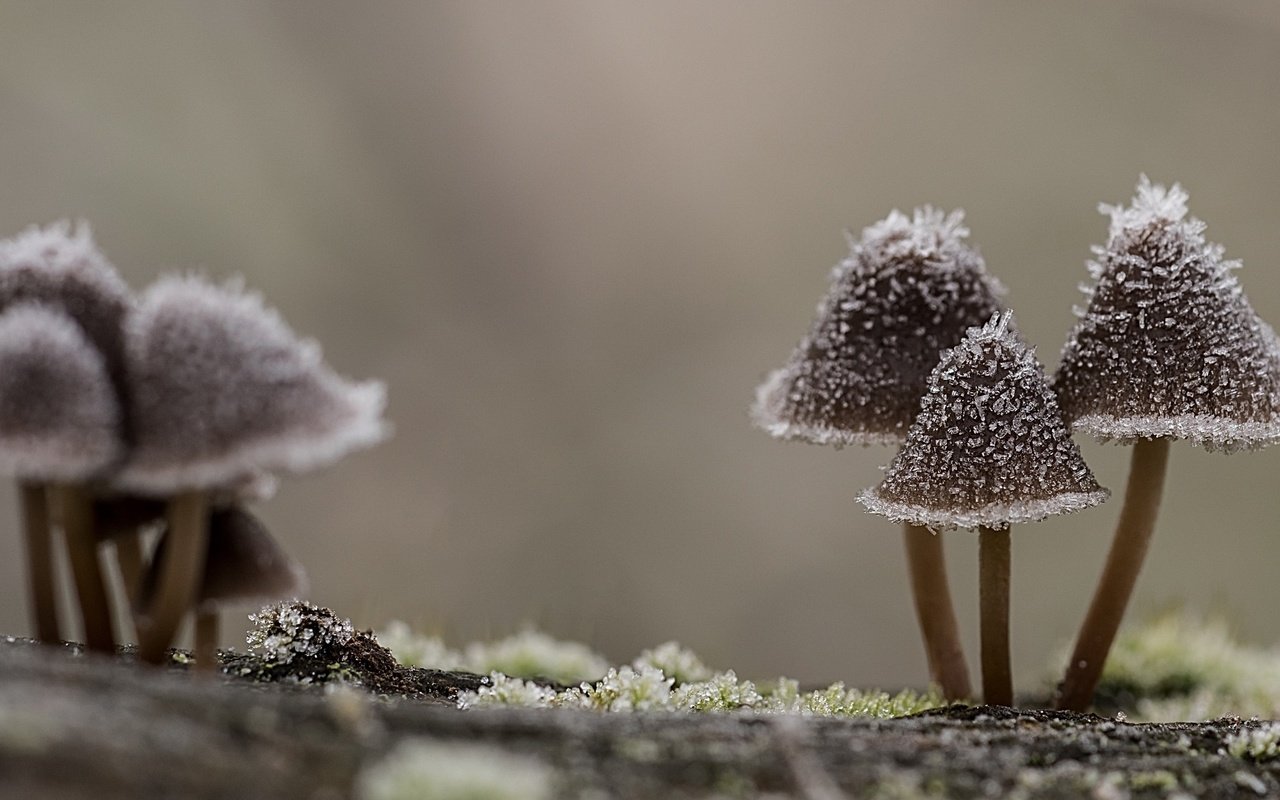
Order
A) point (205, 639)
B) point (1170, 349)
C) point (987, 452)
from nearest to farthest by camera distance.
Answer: point (205, 639), point (987, 452), point (1170, 349)

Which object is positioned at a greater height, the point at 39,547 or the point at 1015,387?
the point at 1015,387

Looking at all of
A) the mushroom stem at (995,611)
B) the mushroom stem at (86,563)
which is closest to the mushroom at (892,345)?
the mushroom stem at (995,611)

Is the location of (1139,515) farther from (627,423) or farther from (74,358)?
(627,423)

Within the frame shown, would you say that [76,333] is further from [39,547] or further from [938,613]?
[938,613]

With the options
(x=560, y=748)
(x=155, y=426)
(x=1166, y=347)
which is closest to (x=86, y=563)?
(x=155, y=426)

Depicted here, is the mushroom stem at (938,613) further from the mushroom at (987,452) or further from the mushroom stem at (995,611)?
the mushroom at (987,452)

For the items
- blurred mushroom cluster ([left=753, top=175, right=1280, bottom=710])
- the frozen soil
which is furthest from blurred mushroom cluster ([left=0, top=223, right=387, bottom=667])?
blurred mushroom cluster ([left=753, top=175, right=1280, bottom=710])

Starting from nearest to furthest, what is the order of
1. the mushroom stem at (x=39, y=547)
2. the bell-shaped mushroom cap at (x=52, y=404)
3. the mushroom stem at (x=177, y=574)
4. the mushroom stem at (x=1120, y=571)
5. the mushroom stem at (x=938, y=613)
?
the bell-shaped mushroom cap at (x=52, y=404), the mushroom stem at (x=177, y=574), the mushroom stem at (x=39, y=547), the mushroom stem at (x=1120, y=571), the mushroom stem at (x=938, y=613)
